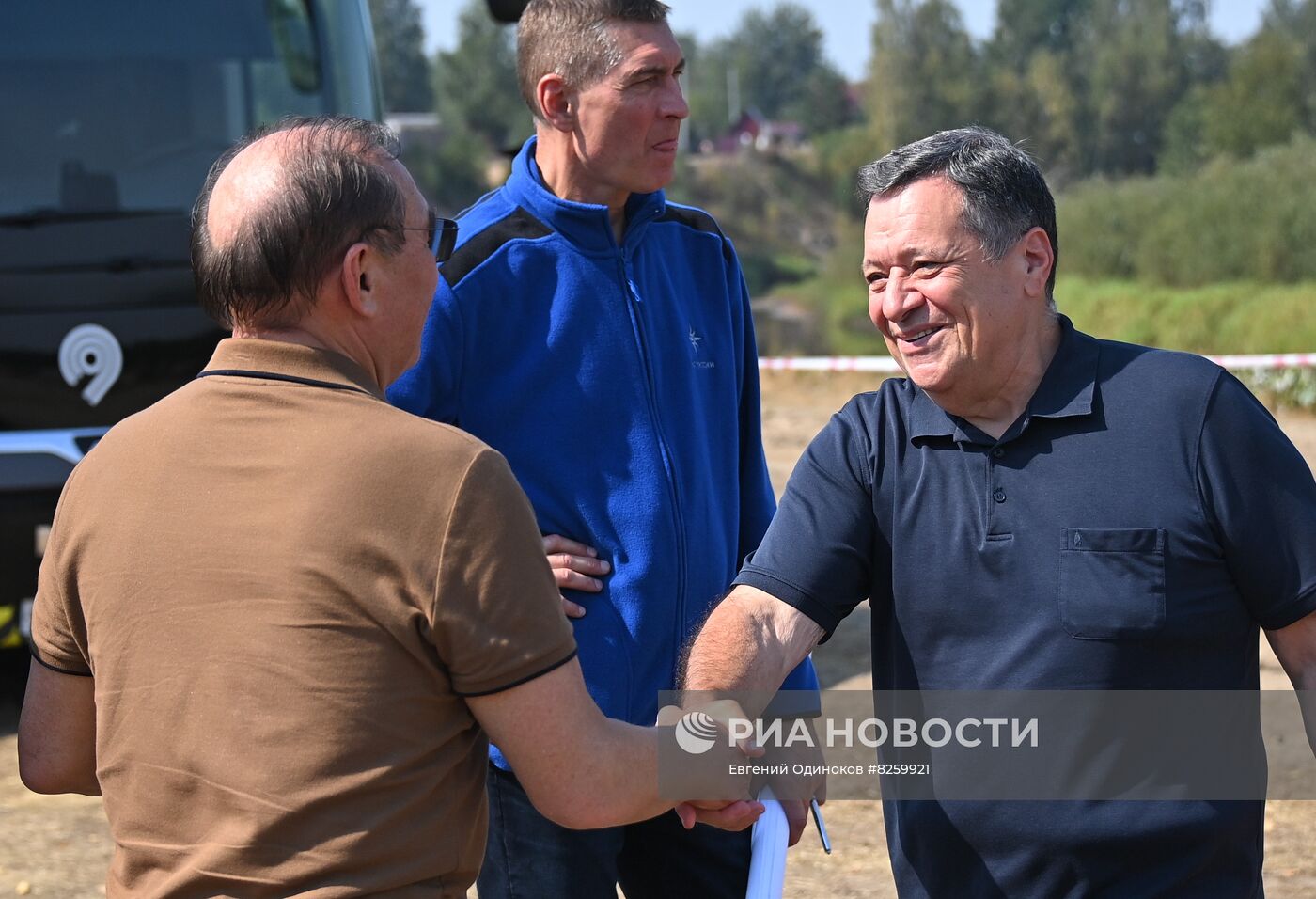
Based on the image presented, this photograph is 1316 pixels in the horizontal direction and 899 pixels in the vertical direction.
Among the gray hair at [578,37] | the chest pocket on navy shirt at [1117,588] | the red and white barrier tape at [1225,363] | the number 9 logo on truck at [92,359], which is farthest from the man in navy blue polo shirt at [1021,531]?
the red and white barrier tape at [1225,363]

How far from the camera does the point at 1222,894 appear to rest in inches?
85.5

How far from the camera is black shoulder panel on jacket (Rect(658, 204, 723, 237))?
3004mm

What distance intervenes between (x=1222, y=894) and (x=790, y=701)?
0.85 metres

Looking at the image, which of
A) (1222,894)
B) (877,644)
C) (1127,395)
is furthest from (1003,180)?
(1222,894)

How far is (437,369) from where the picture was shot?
2680 mm

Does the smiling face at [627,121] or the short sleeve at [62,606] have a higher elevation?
the smiling face at [627,121]

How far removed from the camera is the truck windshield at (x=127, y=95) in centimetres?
537

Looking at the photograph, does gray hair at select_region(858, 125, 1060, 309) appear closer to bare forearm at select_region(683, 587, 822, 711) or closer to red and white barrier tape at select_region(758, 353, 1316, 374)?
bare forearm at select_region(683, 587, 822, 711)

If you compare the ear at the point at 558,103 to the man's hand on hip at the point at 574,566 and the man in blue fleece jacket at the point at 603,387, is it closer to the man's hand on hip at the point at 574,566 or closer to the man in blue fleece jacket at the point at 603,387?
the man in blue fleece jacket at the point at 603,387

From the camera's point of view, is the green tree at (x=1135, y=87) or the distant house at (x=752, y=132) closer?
the green tree at (x=1135, y=87)

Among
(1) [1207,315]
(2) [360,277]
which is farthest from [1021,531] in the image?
(1) [1207,315]

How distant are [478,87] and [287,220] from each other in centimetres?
8728

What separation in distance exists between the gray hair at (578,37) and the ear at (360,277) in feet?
3.77

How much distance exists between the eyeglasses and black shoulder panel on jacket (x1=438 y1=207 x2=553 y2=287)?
376mm
